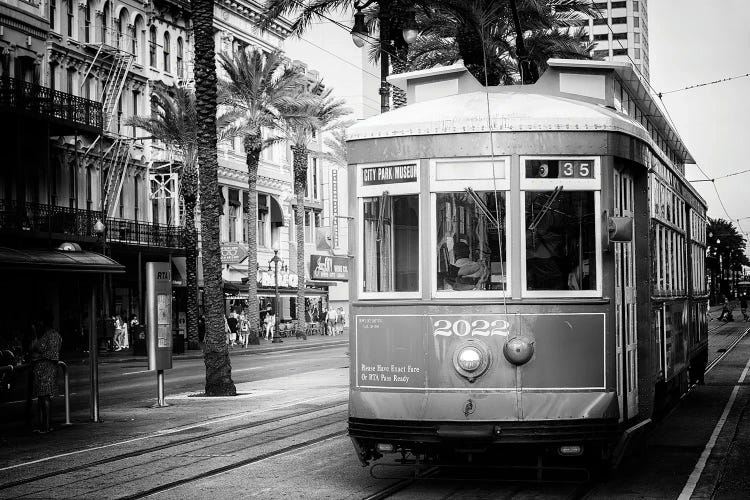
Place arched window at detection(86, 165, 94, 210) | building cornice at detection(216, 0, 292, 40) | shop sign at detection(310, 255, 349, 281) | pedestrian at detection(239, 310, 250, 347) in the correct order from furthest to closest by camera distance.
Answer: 1. shop sign at detection(310, 255, 349, 281)
2. building cornice at detection(216, 0, 292, 40)
3. pedestrian at detection(239, 310, 250, 347)
4. arched window at detection(86, 165, 94, 210)

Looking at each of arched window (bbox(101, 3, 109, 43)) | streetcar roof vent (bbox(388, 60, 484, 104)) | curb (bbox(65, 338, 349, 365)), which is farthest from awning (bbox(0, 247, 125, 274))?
arched window (bbox(101, 3, 109, 43))

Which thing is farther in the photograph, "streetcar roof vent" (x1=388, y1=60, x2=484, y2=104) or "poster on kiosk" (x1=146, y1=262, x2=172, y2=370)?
"poster on kiosk" (x1=146, y1=262, x2=172, y2=370)

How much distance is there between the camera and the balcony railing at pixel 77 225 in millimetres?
38094

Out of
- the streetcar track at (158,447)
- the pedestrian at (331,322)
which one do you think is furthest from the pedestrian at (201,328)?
the streetcar track at (158,447)

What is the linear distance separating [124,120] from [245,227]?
15.3m

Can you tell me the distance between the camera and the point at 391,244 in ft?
31.6

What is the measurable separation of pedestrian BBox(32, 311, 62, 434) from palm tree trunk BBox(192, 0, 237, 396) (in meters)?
5.78

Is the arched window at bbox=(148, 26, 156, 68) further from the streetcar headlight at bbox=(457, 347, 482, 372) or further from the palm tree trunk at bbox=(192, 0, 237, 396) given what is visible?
the streetcar headlight at bbox=(457, 347, 482, 372)

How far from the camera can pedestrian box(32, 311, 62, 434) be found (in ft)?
52.0

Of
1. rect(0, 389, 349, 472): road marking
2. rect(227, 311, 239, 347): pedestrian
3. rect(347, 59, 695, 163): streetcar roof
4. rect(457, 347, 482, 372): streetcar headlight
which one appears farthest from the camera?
rect(227, 311, 239, 347): pedestrian

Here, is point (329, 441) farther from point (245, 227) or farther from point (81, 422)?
point (245, 227)

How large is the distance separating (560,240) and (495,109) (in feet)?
4.16

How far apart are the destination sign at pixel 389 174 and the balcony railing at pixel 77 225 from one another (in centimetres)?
2962

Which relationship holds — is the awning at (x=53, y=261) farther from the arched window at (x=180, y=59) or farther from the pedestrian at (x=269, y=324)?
the arched window at (x=180, y=59)
